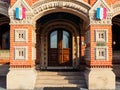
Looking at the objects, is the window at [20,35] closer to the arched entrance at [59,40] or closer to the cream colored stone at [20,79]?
the cream colored stone at [20,79]

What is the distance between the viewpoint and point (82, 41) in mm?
17844

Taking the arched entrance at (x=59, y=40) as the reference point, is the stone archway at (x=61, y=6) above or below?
above

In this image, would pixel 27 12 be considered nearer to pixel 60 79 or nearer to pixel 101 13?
pixel 101 13

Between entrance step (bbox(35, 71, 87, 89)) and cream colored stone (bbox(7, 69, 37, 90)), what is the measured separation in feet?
1.87

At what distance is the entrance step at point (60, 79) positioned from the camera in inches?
546

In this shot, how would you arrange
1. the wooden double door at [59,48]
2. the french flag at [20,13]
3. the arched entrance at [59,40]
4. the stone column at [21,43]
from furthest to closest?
the wooden double door at [59,48]
the arched entrance at [59,40]
the stone column at [21,43]
the french flag at [20,13]

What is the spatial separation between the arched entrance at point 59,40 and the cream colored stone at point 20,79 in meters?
4.52

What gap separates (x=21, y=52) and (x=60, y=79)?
7.85 feet

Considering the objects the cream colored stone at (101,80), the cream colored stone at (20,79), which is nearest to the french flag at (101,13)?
the cream colored stone at (101,80)

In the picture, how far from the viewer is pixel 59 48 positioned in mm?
18484

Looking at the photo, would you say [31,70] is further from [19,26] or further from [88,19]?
[88,19]

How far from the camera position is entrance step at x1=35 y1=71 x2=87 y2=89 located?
45.5 ft

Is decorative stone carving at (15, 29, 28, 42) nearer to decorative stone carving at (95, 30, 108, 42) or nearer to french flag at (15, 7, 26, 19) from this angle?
french flag at (15, 7, 26, 19)

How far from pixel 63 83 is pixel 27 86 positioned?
1.76 meters
